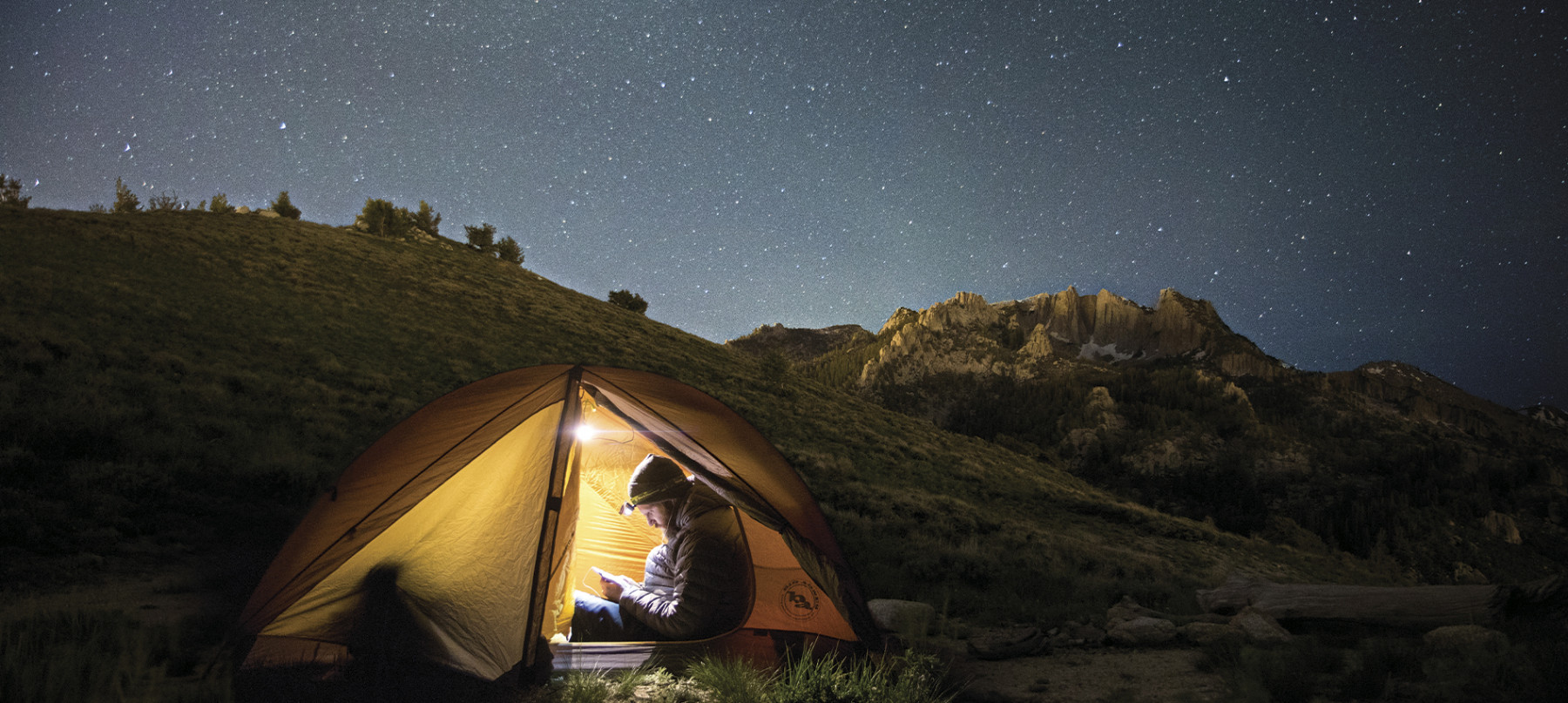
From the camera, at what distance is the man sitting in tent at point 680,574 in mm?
5035

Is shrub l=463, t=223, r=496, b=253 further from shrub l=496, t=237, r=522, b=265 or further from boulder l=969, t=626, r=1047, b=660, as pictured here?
boulder l=969, t=626, r=1047, b=660

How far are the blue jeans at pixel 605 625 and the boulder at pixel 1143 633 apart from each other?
17.0ft

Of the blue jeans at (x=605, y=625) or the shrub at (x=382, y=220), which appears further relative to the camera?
the shrub at (x=382, y=220)

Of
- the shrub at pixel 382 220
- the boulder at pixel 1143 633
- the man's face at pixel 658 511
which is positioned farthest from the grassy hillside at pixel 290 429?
the shrub at pixel 382 220

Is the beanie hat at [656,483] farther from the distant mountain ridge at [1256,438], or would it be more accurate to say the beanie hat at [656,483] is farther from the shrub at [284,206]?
the distant mountain ridge at [1256,438]

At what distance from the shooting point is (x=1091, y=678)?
5535 millimetres

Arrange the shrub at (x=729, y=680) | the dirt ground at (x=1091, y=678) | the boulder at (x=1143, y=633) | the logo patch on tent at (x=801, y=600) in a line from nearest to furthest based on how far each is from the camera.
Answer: the shrub at (x=729, y=680) < the dirt ground at (x=1091, y=678) < the logo patch on tent at (x=801, y=600) < the boulder at (x=1143, y=633)

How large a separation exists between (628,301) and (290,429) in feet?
185

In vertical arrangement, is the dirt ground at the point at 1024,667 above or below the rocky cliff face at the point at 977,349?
below

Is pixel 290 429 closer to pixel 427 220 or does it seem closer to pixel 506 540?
pixel 506 540

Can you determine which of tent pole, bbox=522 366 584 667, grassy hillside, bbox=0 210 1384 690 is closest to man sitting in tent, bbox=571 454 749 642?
tent pole, bbox=522 366 584 667

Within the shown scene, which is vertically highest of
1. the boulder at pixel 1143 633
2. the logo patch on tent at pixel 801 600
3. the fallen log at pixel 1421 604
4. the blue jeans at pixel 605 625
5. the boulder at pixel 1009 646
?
the fallen log at pixel 1421 604

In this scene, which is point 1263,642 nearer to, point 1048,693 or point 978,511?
point 1048,693

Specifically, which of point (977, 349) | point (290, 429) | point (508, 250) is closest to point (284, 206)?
point (508, 250)
